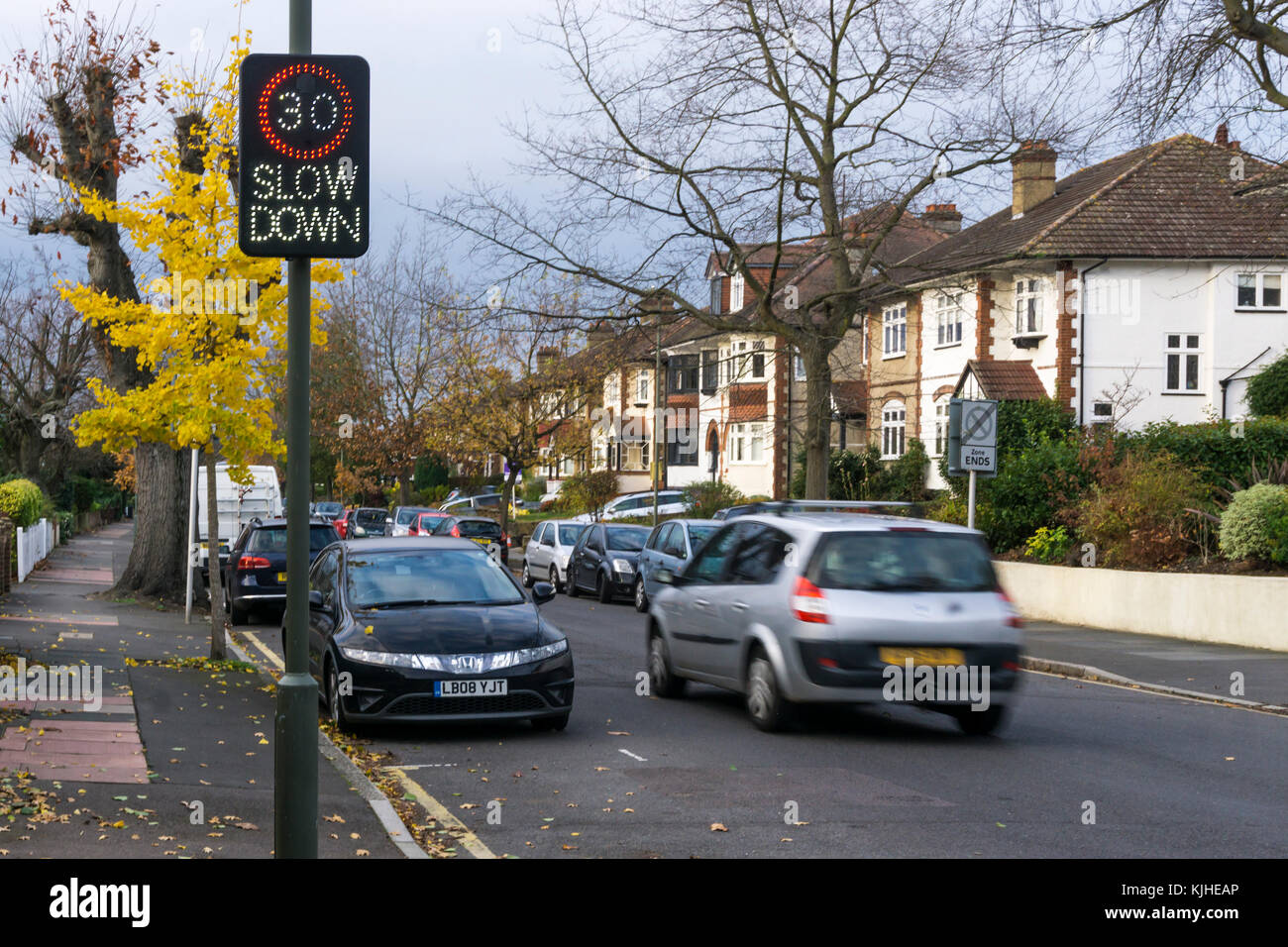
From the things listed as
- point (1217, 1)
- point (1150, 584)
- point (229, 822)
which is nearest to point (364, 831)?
point (229, 822)

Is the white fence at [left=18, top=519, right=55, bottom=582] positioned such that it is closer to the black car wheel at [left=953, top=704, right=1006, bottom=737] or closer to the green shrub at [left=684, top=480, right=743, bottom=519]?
the green shrub at [left=684, top=480, right=743, bottom=519]

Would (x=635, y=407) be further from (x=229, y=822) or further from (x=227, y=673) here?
(x=229, y=822)

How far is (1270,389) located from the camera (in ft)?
114

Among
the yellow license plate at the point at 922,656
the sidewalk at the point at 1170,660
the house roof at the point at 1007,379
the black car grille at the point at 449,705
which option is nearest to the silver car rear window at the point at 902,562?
the yellow license plate at the point at 922,656

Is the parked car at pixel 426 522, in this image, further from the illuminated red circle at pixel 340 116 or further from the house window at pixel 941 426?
the illuminated red circle at pixel 340 116

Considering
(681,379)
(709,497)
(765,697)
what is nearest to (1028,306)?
(709,497)

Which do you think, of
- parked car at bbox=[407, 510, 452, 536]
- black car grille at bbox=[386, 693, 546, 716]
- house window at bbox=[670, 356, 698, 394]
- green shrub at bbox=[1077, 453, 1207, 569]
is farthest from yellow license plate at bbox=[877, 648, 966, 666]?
house window at bbox=[670, 356, 698, 394]

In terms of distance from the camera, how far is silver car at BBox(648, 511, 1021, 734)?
414 inches

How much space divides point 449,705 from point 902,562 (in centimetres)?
367

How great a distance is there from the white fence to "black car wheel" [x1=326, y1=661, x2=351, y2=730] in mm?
18732

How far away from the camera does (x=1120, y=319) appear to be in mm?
38562

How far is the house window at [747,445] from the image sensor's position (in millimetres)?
56844

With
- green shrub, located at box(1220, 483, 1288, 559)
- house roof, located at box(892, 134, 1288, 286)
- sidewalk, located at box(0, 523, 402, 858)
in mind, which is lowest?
sidewalk, located at box(0, 523, 402, 858)

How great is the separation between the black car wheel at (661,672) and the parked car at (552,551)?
675 inches
